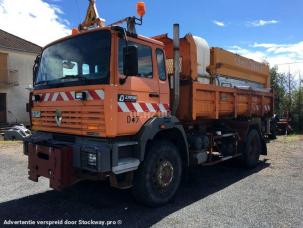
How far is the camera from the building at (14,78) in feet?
75.6

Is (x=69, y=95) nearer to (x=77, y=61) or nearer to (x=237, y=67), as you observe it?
(x=77, y=61)

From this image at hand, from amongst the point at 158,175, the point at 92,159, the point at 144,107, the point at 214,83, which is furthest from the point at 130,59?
the point at 214,83

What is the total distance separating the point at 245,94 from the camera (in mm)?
8453

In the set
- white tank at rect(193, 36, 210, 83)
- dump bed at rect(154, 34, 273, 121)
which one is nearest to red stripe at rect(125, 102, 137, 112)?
dump bed at rect(154, 34, 273, 121)

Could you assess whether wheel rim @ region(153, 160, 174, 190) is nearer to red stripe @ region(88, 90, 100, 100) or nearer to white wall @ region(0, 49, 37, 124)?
red stripe @ region(88, 90, 100, 100)

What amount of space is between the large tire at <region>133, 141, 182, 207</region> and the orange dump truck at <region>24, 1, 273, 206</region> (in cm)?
2

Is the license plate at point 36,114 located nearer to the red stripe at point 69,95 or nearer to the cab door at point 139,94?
the red stripe at point 69,95

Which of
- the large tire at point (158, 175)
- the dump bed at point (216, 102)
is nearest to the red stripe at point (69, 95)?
the large tire at point (158, 175)

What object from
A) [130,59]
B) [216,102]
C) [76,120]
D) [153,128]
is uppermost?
[130,59]

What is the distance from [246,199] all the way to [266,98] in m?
4.84

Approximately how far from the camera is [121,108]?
486cm

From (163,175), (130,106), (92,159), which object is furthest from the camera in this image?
(163,175)

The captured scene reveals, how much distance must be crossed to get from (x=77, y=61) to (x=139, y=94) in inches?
43.6

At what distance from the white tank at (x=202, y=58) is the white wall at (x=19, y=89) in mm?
19419
